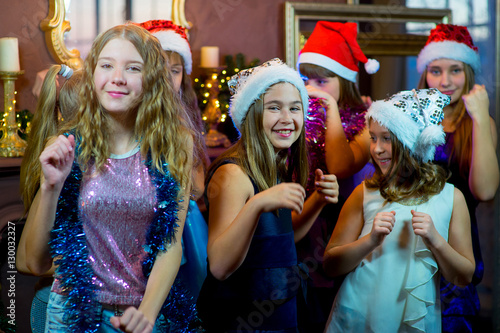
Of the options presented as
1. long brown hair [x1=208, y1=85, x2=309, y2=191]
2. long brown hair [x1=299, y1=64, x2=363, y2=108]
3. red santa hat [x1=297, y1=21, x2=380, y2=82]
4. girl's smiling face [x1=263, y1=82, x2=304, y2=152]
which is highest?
red santa hat [x1=297, y1=21, x2=380, y2=82]

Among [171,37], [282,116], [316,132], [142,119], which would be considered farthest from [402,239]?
[171,37]

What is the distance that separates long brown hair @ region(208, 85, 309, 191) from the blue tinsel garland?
0.32 metres

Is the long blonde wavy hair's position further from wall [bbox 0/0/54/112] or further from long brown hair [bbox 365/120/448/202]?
wall [bbox 0/0/54/112]

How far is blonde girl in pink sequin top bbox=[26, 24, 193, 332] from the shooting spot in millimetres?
1410

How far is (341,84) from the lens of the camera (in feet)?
8.61

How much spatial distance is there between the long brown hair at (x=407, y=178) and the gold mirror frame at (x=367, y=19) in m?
1.95

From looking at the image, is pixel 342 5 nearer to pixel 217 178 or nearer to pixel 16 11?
pixel 16 11

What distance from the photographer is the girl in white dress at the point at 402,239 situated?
1811 millimetres

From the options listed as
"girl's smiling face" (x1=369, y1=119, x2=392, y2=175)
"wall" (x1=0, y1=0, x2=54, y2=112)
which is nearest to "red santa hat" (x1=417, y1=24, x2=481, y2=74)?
"girl's smiling face" (x1=369, y1=119, x2=392, y2=175)

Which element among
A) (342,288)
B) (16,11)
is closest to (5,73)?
(16,11)

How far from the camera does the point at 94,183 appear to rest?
1450 mm

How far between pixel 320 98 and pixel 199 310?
1141 mm

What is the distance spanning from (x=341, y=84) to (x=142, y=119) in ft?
4.52

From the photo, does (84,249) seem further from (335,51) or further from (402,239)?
(335,51)
